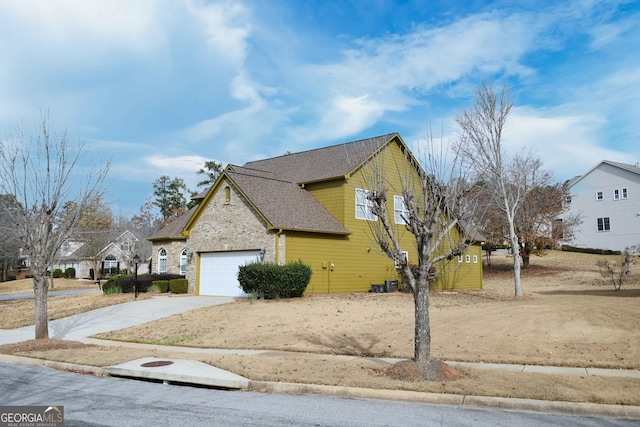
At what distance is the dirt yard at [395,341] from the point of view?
8328mm

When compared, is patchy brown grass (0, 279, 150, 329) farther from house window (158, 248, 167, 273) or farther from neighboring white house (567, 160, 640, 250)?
neighboring white house (567, 160, 640, 250)

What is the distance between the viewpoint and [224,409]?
7.39 metres

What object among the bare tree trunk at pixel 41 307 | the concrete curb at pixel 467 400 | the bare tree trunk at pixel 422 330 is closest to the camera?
the concrete curb at pixel 467 400

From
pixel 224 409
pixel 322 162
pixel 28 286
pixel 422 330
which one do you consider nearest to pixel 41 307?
pixel 224 409

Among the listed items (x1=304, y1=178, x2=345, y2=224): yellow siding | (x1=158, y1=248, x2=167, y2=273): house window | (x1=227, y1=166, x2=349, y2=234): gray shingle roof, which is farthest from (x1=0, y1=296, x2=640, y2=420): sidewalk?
(x1=158, y1=248, x2=167, y2=273): house window

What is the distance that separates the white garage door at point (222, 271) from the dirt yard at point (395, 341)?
13.2 feet

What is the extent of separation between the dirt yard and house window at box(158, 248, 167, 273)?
14.1 meters

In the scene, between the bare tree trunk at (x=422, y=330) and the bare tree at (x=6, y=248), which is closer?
the bare tree trunk at (x=422, y=330)

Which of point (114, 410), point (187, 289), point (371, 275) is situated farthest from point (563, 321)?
point (187, 289)

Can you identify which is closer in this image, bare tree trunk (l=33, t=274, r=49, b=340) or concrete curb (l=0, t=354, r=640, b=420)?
concrete curb (l=0, t=354, r=640, b=420)

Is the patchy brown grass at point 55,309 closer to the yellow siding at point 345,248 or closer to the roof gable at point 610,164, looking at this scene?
the yellow siding at point 345,248

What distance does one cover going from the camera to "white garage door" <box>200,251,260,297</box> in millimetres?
23609

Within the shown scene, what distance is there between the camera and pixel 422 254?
9.30 meters

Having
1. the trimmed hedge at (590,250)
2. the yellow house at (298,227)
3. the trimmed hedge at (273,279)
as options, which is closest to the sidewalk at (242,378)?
the trimmed hedge at (273,279)
